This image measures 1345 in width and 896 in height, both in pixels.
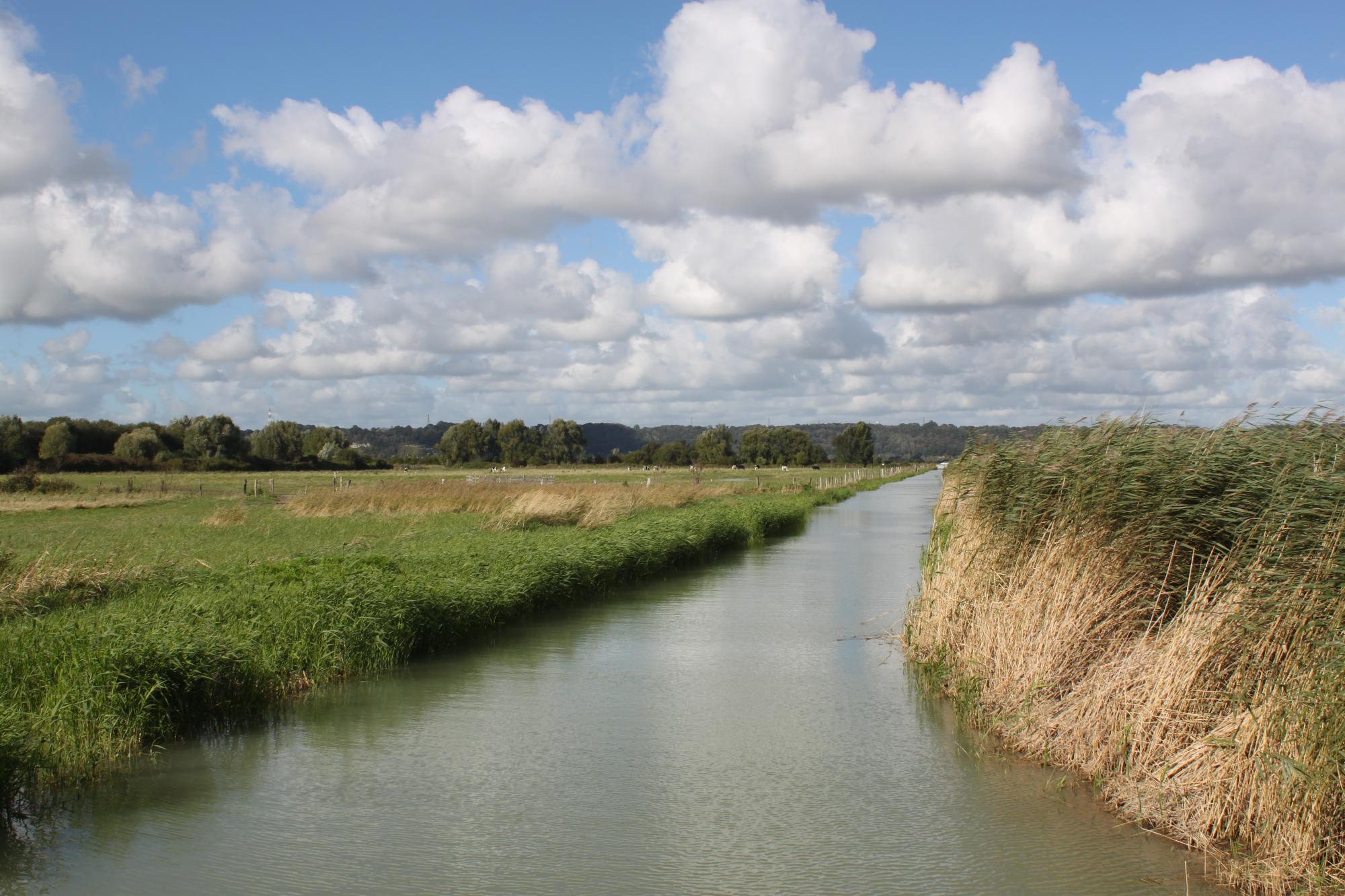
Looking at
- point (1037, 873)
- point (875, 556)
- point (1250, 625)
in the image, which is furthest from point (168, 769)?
point (875, 556)

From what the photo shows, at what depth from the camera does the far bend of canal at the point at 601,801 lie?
7145 mm

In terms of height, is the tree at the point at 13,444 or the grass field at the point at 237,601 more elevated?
the tree at the point at 13,444

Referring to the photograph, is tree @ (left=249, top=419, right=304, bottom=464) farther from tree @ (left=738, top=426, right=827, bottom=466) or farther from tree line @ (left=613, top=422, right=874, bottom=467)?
tree @ (left=738, top=426, right=827, bottom=466)

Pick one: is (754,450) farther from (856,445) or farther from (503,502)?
(503,502)

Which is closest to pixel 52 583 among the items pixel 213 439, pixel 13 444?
pixel 13 444

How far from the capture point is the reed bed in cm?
662

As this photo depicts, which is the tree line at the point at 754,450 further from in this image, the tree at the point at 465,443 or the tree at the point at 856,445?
the tree at the point at 465,443

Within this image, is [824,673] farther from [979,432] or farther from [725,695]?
[979,432]

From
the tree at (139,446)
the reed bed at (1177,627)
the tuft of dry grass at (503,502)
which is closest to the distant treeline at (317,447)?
the tree at (139,446)

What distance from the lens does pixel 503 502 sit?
3472 centimetres

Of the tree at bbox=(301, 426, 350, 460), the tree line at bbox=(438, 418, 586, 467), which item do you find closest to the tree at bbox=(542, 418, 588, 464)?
the tree line at bbox=(438, 418, 586, 467)

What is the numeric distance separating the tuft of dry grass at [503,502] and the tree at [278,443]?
7977cm

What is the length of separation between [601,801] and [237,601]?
5926 millimetres

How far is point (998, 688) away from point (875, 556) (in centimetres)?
1824
